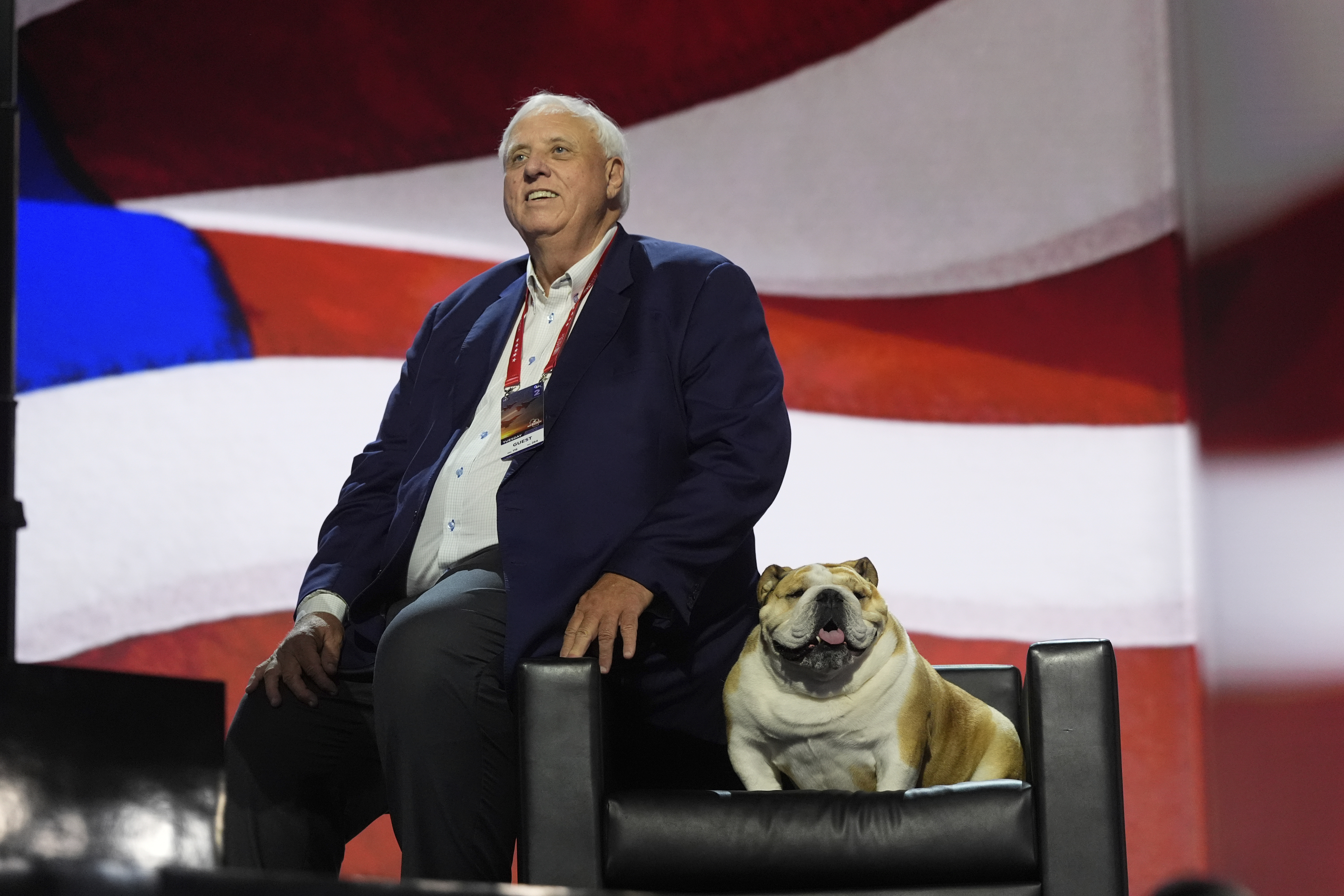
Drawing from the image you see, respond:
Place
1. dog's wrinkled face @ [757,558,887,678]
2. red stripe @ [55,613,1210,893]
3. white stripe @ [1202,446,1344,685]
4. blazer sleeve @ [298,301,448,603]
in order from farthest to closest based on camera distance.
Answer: red stripe @ [55,613,1210,893] → white stripe @ [1202,446,1344,685] → blazer sleeve @ [298,301,448,603] → dog's wrinkled face @ [757,558,887,678]

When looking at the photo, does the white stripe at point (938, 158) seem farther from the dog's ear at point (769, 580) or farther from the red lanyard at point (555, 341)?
the dog's ear at point (769, 580)

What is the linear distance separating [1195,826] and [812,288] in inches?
54.9

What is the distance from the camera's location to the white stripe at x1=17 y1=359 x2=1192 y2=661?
2.65 meters

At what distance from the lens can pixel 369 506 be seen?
1865 mm

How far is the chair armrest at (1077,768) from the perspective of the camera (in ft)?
4.58

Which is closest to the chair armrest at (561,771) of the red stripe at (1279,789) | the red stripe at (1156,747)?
the red stripe at (1279,789)

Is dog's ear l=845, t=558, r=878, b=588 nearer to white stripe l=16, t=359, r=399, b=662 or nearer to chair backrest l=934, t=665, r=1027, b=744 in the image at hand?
chair backrest l=934, t=665, r=1027, b=744

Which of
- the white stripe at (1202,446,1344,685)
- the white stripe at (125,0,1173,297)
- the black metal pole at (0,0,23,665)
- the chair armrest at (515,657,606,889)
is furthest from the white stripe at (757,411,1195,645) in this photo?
the black metal pole at (0,0,23,665)

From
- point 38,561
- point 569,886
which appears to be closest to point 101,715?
point 569,886

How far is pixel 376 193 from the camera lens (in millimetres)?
2959

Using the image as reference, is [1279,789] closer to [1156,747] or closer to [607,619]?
[1156,747]

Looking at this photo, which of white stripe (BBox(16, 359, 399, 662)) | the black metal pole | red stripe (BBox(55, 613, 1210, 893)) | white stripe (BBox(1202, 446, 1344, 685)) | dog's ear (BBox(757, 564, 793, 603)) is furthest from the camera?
white stripe (BBox(16, 359, 399, 662))

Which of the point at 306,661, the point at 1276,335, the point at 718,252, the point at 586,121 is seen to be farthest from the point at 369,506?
the point at 1276,335

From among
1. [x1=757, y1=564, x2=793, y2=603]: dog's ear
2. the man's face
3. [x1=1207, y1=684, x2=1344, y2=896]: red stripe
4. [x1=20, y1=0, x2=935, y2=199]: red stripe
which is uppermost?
[x1=20, y1=0, x2=935, y2=199]: red stripe
